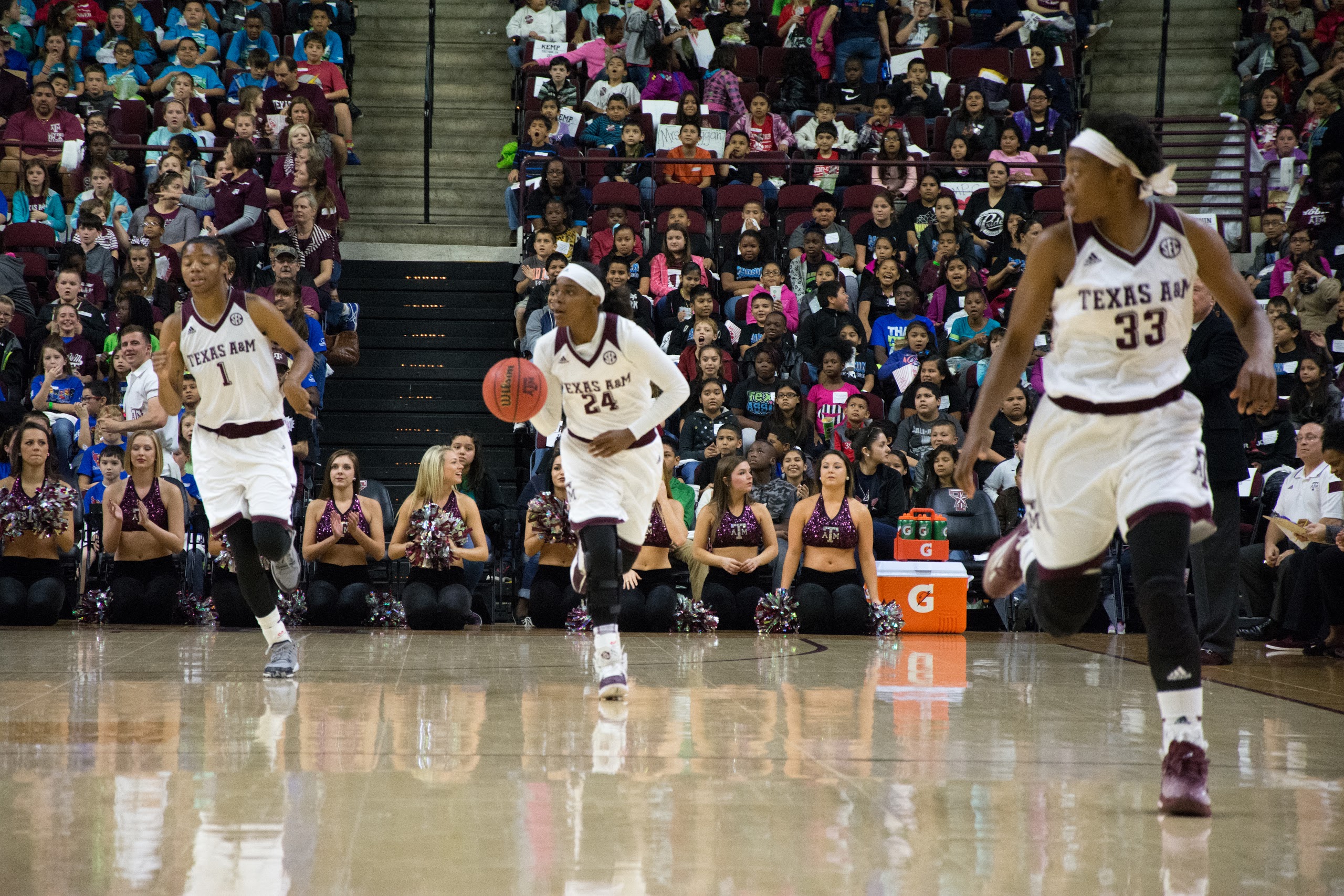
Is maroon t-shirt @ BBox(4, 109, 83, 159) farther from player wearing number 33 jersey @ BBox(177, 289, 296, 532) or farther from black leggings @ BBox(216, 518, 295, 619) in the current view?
black leggings @ BBox(216, 518, 295, 619)

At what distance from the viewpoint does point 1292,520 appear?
362 inches

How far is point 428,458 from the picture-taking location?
9578mm

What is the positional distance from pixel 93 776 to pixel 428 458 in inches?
224

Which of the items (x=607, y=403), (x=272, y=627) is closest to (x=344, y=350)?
(x=272, y=627)

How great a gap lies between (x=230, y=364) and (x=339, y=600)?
3.56 metres

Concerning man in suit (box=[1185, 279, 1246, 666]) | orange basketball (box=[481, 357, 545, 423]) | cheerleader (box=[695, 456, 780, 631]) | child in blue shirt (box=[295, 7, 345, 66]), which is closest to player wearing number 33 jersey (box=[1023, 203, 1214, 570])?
orange basketball (box=[481, 357, 545, 423])

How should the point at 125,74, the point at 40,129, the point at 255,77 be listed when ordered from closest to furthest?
the point at 40,129 → the point at 125,74 → the point at 255,77

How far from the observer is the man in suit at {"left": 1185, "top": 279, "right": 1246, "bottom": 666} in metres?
6.89

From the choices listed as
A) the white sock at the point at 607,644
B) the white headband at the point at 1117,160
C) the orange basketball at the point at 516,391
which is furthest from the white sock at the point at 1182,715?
the orange basketball at the point at 516,391

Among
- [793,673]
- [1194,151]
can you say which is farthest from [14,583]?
[1194,151]

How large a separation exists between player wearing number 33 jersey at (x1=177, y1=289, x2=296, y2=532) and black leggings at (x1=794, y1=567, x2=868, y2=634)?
14.2 ft

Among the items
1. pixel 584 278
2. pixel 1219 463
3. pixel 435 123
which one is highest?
pixel 435 123

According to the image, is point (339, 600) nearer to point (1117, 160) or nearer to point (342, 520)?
point (342, 520)

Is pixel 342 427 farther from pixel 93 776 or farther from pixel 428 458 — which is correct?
pixel 93 776
